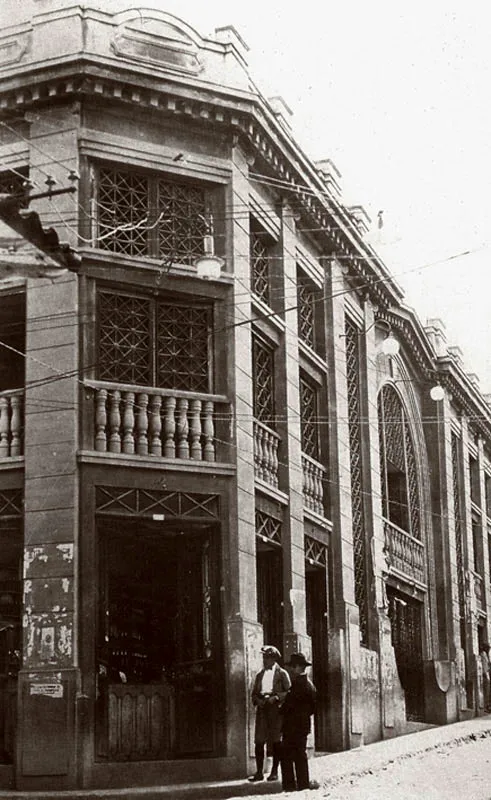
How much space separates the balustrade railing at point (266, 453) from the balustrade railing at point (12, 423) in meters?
3.33

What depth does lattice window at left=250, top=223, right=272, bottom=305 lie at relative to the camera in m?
18.5

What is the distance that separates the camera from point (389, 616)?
24375 mm

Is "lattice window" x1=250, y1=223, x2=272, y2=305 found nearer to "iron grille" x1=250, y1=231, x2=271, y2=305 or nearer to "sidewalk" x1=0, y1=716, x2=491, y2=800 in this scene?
"iron grille" x1=250, y1=231, x2=271, y2=305

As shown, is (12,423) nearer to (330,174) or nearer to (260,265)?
(260,265)

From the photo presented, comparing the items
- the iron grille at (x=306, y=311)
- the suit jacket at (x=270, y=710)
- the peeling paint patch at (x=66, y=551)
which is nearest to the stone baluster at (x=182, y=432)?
the peeling paint patch at (x=66, y=551)

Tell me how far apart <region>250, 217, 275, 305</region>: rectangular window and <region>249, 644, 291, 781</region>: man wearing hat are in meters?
5.54

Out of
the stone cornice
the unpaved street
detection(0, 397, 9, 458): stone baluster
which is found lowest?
the unpaved street

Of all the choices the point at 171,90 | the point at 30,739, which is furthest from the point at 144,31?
the point at 30,739

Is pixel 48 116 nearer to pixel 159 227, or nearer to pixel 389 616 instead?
pixel 159 227

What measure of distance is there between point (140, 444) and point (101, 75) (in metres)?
4.70

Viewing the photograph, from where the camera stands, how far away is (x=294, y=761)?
1417cm

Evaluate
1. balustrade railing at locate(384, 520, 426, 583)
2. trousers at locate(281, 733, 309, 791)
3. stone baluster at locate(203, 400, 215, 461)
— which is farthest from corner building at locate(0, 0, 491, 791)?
balustrade railing at locate(384, 520, 426, 583)

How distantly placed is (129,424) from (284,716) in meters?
4.13

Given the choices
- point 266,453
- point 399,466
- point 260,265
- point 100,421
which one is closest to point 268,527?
point 266,453
